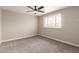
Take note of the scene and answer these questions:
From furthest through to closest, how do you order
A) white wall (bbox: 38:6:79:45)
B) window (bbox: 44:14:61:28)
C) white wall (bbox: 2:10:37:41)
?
window (bbox: 44:14:61:28)
white wall (bbox: 2:10:37:41)
white wall (bbox: 38:6:79:45)

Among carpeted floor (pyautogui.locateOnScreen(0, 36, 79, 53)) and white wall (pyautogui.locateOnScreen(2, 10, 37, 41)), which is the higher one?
white wall (pyautogui.locateOnScreen(2, 10, 37, 41))

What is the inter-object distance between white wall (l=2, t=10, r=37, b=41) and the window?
143cm

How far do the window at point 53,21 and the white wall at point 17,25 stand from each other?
1429 mm

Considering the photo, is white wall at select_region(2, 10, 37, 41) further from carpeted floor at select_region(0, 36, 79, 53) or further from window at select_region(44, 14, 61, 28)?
window at select_region(44, 14, 61, 28)

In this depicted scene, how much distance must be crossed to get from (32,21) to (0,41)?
3519 millimetres

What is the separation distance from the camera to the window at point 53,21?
4.59 meters

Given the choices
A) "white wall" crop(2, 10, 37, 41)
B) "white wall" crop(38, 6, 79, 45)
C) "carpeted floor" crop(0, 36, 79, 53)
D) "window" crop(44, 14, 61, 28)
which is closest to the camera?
"carpeted floor" crop(0, 36, 79, 53)

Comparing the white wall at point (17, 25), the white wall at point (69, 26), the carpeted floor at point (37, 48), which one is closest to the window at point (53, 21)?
the white wall at point (69, 26)

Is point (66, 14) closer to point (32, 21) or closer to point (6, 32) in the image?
point (32, 21)

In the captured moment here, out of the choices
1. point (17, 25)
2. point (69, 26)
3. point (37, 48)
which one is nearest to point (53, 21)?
point (69, 26)

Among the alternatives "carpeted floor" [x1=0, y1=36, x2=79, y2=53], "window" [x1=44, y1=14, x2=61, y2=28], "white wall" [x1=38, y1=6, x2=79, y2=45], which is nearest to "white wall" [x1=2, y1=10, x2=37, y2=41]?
"carpeted floor" [x1=0, y1=36, x2=79, y2=53]

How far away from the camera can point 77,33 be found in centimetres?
333

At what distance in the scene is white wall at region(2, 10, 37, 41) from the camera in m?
4.33
